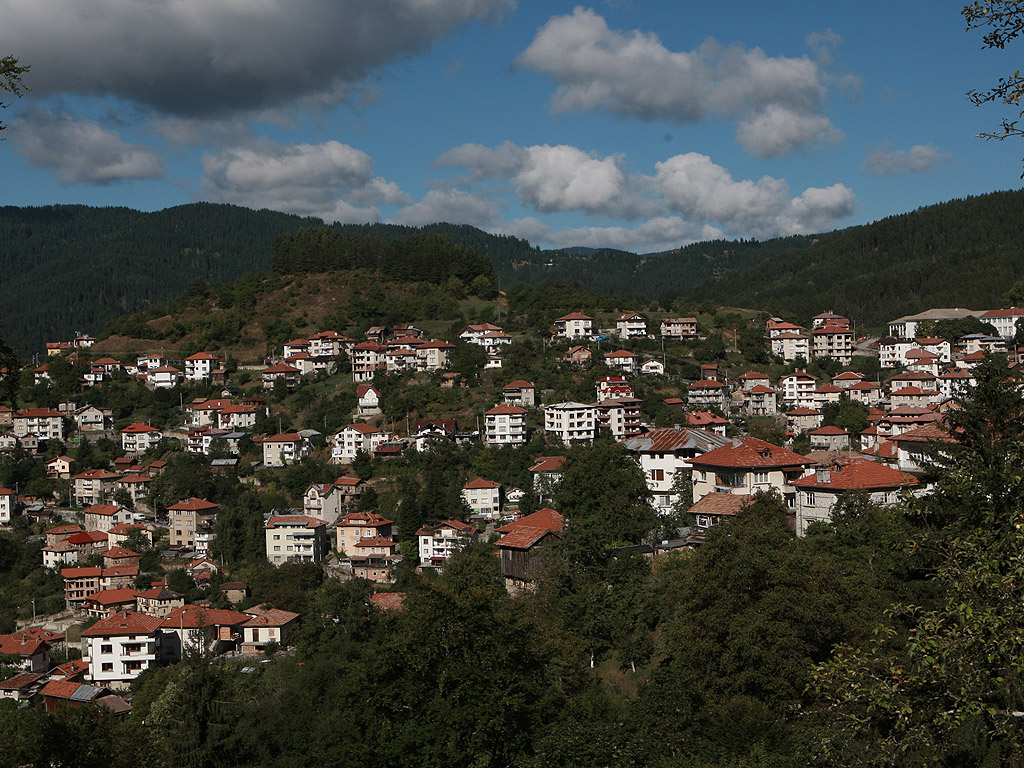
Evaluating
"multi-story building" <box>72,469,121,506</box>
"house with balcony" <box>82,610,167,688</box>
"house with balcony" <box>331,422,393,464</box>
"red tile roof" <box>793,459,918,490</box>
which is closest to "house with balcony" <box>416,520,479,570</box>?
"house with balcony" <box>331,422,393,464</box>

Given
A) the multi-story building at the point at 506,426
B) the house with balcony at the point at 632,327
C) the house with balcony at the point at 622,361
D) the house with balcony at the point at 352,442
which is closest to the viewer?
the multi-story building at the point at 506,426

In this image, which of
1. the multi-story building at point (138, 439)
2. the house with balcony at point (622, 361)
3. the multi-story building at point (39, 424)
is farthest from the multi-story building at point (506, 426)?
the multi-story building at point (39, 424)

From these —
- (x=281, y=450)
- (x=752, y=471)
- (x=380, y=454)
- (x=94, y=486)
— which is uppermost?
(x=752, y=471)

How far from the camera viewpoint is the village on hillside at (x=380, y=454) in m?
35.1

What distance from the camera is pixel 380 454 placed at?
197 ft

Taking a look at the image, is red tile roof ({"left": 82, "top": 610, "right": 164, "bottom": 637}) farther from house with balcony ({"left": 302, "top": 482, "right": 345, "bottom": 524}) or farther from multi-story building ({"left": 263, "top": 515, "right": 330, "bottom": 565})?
house with balcony ({"left": 302, "top": 482, "right": 345, "bottom": 524})

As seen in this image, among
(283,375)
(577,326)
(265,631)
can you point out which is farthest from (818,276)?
(265,631)

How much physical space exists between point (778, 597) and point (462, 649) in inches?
201

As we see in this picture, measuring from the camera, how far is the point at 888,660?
6449 millimetres

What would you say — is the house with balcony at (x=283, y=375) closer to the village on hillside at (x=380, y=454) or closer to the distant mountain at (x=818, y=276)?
the village on hillside at (x=380, y=454)

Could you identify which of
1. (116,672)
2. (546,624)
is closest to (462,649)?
(546,624)

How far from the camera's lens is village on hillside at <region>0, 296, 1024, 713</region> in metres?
35.1

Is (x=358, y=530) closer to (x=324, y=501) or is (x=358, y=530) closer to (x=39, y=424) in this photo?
(x=324, y=501)

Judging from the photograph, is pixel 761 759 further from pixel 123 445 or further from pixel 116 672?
pixel 123 445
